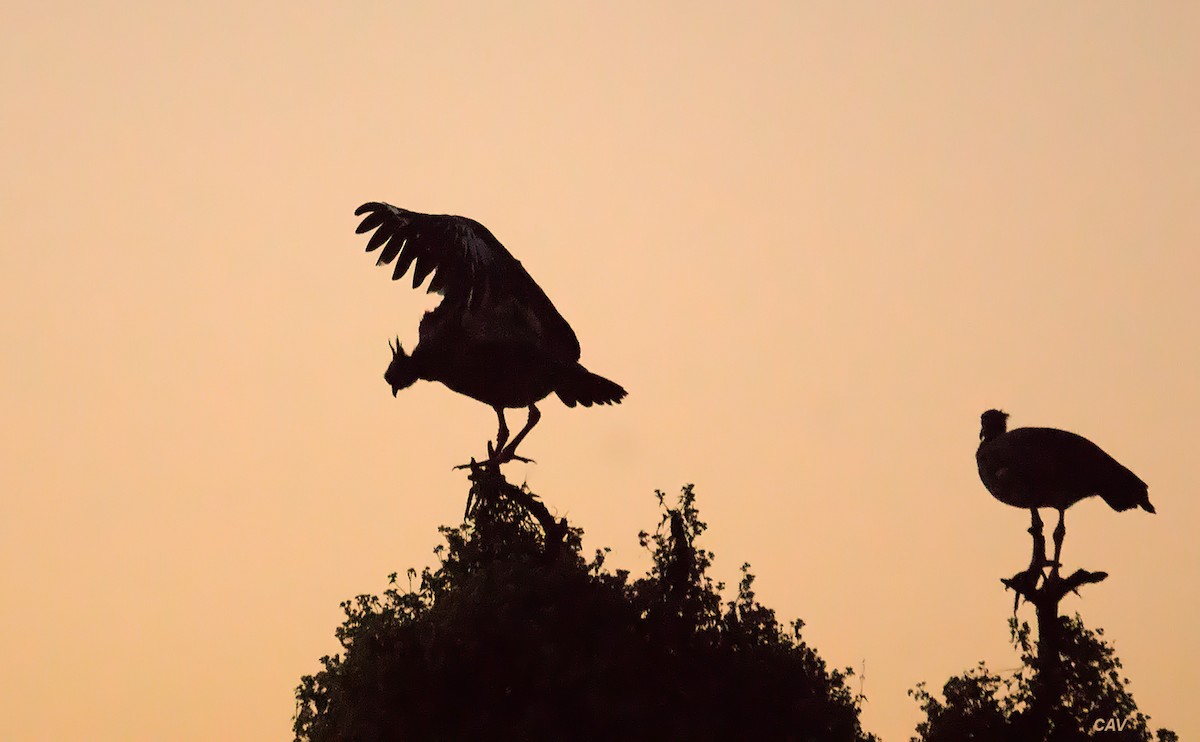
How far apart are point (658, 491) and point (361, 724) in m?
4.74

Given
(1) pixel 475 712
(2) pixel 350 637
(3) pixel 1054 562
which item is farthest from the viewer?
(3) pixel 1054 562

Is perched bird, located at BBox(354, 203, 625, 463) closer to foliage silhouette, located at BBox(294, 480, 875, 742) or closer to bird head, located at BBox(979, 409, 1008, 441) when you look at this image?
foliage silhouette, located at BBox(294, 480, 875, 742)

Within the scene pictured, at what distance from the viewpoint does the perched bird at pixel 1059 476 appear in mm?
26266

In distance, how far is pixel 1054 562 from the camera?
25219 mm

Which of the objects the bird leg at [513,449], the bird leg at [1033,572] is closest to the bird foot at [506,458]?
the bird leg at [513,449]

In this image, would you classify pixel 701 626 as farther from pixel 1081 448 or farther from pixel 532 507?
pixel 1081 448

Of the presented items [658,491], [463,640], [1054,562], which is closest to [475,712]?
[463,640]

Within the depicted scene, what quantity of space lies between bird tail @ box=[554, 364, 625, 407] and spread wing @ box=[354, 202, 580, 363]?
0.38m

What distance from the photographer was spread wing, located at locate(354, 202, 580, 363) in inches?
977

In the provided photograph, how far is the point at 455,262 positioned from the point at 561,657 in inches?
226

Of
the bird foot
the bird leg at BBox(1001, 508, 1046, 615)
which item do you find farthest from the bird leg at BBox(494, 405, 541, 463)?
the bird leg at BBox(1001, 508, 1046, 615)

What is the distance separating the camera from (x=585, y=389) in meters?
25.0

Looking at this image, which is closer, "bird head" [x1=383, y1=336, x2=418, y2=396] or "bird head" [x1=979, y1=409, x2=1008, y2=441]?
"bird head" [x1=383, y1=336, x2=418, y2=396]

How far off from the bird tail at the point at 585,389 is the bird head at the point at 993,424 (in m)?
6.49
